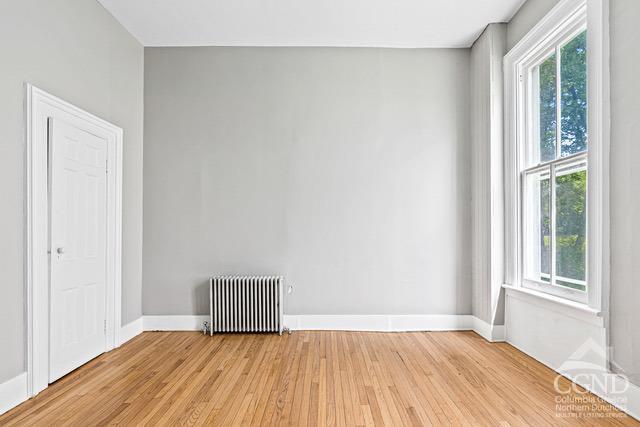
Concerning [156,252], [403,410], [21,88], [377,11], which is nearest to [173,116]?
[156,252]

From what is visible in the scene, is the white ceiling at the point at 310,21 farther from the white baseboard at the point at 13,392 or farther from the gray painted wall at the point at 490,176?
the white baseboard at the point at 13,392

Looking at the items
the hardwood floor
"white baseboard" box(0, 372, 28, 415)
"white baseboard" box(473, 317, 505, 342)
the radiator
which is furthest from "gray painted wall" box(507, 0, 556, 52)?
"white baseboard" box(0, 372, 28, 415)

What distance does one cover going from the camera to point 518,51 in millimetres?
4191

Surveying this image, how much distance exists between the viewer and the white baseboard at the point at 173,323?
5020 millimetres

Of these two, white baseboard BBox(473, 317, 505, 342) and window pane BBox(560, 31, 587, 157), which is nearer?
window pane BBox(560, 31, 587, 157)

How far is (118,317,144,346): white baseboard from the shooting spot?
14.8ft

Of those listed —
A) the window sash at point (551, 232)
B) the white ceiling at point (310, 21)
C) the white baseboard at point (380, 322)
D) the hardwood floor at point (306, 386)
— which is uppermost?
the white ceiling at point (310, 21)

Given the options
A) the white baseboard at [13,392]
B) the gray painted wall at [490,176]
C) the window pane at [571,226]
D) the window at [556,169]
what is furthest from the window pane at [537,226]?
the white baseboard at [13,392]

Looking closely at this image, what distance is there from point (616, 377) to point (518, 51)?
288 cm

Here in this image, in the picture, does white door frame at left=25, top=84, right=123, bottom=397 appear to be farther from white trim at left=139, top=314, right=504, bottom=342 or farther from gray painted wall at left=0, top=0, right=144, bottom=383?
white trim at left=139, top=314, right=504, bottom=342

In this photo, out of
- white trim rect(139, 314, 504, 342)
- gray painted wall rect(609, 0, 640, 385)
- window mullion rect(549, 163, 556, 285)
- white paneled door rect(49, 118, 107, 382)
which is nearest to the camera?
gray painted wall rect(609, 0, 640, 385)

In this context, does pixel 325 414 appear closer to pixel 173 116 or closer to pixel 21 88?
pixel 21 88

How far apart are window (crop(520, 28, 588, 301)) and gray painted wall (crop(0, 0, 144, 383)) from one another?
3.93 meters
